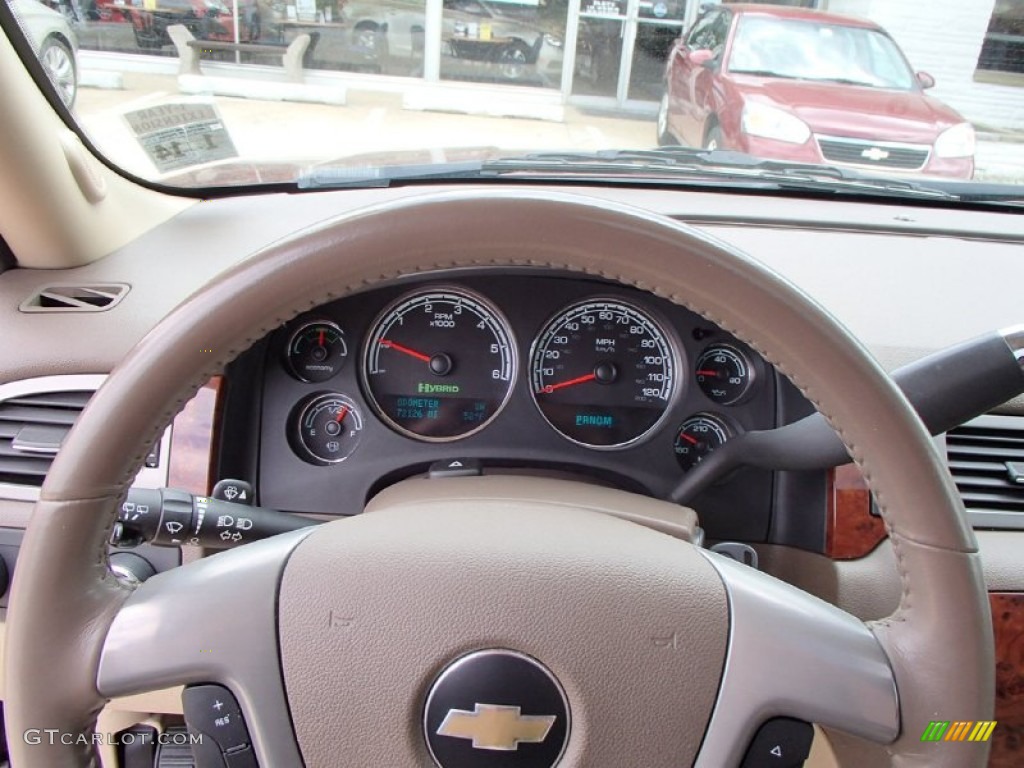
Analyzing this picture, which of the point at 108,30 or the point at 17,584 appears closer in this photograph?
the point at 17,584

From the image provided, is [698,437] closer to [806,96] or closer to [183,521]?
[183,521]

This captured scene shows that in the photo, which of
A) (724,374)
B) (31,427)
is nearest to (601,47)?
(724,374)

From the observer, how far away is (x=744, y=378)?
6.02 feet

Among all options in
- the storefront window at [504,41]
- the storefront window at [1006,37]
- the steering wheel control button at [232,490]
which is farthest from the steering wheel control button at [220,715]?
the storefront window at [1006,37]

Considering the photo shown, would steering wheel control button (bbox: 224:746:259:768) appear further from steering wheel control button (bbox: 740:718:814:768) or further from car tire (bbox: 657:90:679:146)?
car tire (bbox: 657:90:679:146)

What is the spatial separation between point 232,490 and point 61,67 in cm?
103

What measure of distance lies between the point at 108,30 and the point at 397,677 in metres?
1.86

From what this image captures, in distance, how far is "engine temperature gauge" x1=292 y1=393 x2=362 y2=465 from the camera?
1836 millimetres

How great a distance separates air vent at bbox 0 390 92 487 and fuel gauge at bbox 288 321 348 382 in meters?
0.40

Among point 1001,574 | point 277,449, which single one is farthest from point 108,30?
point 1001,574

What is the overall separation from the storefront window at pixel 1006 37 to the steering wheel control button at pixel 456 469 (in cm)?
202

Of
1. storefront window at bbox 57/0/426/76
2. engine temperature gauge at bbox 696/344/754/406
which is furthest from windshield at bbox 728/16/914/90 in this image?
engine temperature gauge at bbox 696/344/754/406

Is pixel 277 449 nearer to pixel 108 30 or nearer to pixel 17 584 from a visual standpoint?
pixel 17 584

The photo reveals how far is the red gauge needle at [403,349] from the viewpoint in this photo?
Result: 1.83m
